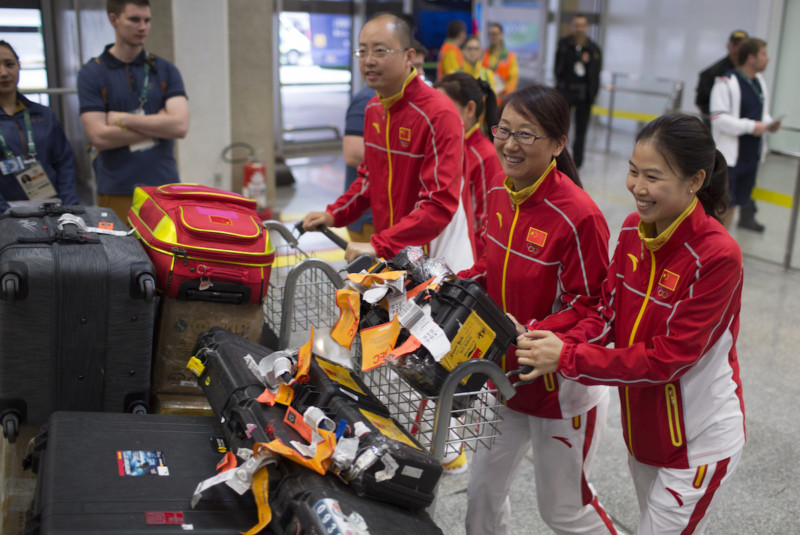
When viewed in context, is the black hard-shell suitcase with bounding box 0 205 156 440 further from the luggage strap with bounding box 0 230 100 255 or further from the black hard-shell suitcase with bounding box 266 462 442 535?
the black hard-shell suitcase with bounding box 266 462 442 535

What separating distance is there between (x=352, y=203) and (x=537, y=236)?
3.70ft

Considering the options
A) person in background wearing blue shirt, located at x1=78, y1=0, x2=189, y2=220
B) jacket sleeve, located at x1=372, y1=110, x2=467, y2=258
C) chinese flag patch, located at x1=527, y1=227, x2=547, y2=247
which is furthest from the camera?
person in background wearing blue shirt, located at x1=78, y1=0, x2=189, y2=220

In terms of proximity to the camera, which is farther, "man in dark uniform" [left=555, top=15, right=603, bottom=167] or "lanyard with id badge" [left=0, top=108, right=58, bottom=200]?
"man in dark uniform" [left=555, top=15, right=603, bottom=167]

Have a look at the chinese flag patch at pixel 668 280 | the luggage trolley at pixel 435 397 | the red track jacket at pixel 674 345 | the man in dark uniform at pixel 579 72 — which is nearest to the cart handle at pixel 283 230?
the luggage trolley at pixel 435 397

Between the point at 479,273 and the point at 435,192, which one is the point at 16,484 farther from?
the point at 435,192

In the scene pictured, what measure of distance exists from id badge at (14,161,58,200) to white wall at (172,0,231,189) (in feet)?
9.59

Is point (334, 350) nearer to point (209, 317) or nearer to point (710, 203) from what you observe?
point (209, 317)

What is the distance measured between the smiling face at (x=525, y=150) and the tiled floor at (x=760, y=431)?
5.18 ft

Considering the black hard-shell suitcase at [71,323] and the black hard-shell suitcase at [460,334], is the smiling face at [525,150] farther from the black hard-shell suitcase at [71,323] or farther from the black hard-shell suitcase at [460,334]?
the black hard-shell suitcase at [71,323]

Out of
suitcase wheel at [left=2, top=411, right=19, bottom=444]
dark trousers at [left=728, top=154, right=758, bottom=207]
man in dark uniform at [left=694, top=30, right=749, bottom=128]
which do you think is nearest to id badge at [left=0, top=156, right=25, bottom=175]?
suitcase wheel at [left=2, top=411, right=19, bottom=444]

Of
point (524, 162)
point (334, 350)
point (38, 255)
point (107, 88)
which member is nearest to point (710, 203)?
point (524, 162)

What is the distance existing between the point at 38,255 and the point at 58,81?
18.4 ft

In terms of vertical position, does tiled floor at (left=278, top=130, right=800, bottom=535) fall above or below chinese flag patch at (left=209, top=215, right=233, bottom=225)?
below

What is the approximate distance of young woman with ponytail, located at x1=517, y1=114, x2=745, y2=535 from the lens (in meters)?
1.81
